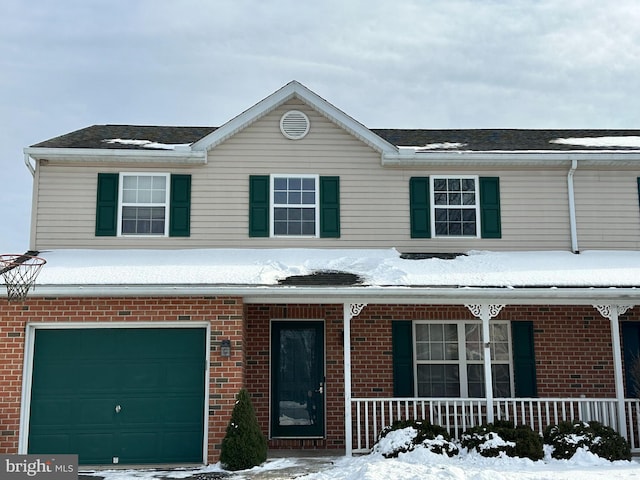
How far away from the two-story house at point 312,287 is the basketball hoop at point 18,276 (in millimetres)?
207

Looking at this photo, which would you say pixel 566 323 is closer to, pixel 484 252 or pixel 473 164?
pixel 484 252

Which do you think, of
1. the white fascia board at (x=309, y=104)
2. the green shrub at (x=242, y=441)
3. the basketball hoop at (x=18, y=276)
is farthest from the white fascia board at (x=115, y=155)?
the green shrub at (x=242, y=441)

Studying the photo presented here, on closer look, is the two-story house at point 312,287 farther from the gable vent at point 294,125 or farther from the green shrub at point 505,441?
the green shrub at point 505,441

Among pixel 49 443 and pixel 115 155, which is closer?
pixel 49 443

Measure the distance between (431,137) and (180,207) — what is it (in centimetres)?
603

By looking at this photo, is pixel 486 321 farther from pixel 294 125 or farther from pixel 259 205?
pixel 294 125

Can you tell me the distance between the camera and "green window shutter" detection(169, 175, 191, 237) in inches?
504

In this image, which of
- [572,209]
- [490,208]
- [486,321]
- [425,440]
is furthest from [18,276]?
[572,209]

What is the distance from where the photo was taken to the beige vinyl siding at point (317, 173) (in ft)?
42.0

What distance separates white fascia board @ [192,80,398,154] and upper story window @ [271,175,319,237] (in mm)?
1214

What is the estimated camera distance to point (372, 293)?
10773 mm

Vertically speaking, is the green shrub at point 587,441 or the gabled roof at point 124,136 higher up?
the gabled roof at point 124,136

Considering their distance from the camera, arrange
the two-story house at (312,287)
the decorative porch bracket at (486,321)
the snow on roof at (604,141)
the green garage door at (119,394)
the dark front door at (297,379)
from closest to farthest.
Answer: the green garage door at (119,394) → the two-story house at (312,287) → the decorative porch bracket at (486,321) → the dark front door at (297,379) → the snow on roof at (604,141)

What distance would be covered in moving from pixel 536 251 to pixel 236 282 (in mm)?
6046
